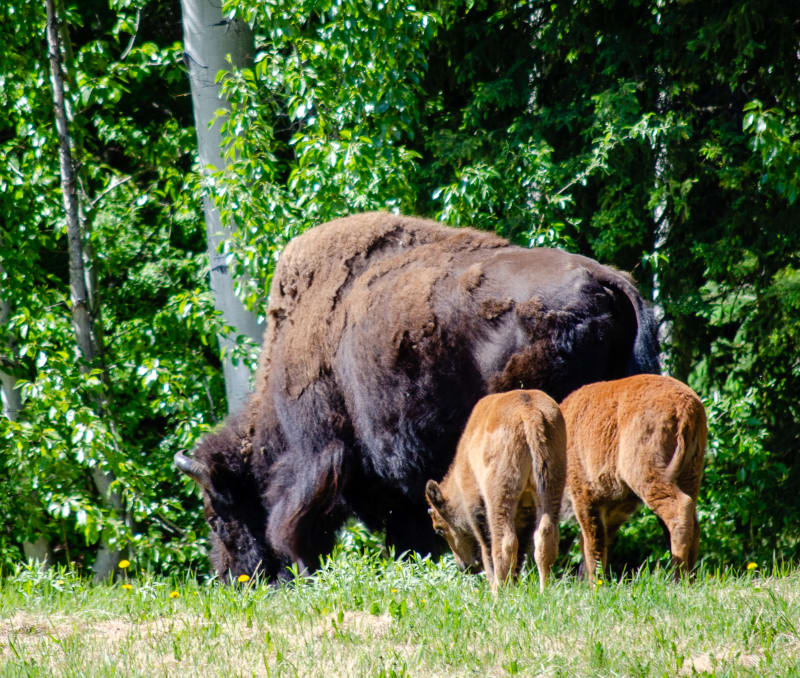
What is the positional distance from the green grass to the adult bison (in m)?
1.45

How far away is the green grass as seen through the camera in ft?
11.2

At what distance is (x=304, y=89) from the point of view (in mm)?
7863

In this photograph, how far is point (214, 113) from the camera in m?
8.43

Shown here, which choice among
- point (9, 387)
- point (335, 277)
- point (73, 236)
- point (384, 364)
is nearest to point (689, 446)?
point (384, 364)

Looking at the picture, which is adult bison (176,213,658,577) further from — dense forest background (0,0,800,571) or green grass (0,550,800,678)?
green grass (0,550,800,678)

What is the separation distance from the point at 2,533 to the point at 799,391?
25.5ft

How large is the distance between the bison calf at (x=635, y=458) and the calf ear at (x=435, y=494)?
724 millimetres

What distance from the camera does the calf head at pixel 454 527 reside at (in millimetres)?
5363

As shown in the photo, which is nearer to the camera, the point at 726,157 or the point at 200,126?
the point at 200,126

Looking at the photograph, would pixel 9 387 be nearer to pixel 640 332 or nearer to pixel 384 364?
pixel 384 364

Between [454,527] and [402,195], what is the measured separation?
3459 millimetres

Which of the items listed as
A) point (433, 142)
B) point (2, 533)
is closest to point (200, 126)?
point (433, 142)

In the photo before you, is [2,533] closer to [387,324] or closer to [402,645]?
[387,324]

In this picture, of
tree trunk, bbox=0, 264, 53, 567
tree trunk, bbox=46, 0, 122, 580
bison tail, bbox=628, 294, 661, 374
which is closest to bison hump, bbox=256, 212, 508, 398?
bison tail, bbox=628, 294, 661, 374
